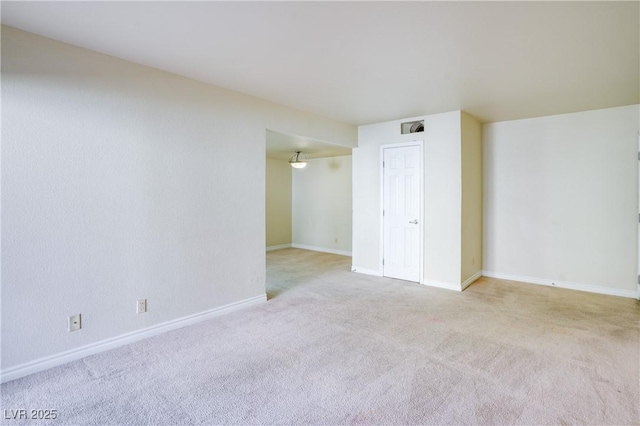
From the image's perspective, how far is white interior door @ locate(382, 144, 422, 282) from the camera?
15.9ft

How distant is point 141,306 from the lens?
295cm

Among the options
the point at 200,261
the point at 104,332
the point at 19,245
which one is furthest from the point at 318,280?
the point at 19,245

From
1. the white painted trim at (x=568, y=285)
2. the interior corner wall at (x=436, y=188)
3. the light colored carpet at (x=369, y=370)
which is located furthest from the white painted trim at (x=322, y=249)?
the light colored carpet at (x=369, y=370)

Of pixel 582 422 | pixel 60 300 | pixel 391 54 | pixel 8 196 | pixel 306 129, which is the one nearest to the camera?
pixel 582 422

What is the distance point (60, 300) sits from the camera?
8.22ft

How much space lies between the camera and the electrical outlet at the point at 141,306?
2934 mm

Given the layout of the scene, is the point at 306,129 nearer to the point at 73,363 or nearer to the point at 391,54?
the point at 391,54

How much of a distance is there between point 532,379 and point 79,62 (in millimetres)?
4126

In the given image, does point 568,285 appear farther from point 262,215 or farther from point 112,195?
point 112,195

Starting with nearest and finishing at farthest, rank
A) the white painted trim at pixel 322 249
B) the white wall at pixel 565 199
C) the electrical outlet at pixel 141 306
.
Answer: the electrical outlet at pixel 141 306, the white wall at pixel 565 199, the white painted trim at pixel 322 249

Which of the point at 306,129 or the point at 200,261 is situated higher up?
the point at 306,129

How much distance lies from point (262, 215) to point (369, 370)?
217cm

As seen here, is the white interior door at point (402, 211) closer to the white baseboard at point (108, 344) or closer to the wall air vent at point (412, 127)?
the wall air vent at point (412, 127)

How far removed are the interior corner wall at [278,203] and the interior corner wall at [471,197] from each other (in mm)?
4749
